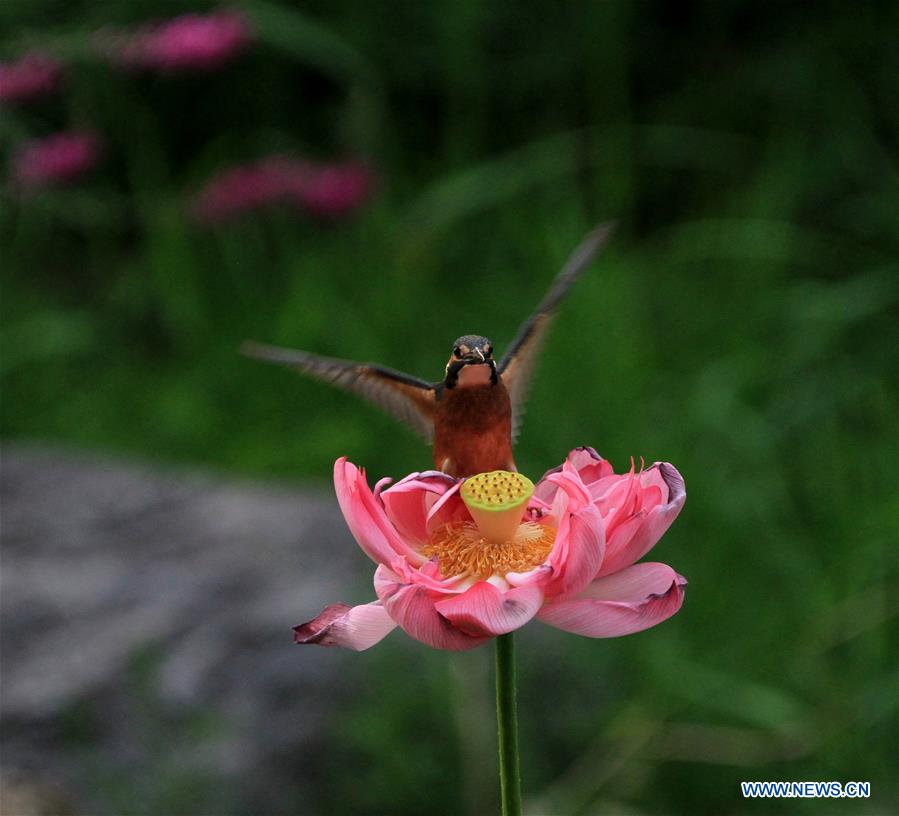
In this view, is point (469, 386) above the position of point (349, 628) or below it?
above

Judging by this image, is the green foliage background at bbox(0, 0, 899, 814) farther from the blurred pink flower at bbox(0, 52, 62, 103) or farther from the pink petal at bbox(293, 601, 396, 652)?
the pink petal at bbox(293, 601, 396, 652)

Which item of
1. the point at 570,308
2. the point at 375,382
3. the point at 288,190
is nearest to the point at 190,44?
the point at 288,190

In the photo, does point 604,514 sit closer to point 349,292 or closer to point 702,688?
point 702,688

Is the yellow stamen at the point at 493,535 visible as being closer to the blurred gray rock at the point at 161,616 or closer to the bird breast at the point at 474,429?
the bird breast at the point at 474,429

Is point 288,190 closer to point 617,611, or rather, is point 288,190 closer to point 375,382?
point 375,382

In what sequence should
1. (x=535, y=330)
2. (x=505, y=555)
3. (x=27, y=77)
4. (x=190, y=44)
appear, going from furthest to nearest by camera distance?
(x=190, y=44), (x=27, y=77), (x=535, y=330), (x=505, y=555)

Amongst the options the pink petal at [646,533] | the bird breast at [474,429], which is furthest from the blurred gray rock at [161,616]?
the pink petal at [646,533]

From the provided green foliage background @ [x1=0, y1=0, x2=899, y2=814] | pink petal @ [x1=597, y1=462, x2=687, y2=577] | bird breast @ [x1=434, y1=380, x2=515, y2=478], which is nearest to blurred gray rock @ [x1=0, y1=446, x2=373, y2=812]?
green foliage background @ [x1=0, y1=0, x2=899, y2=814]
